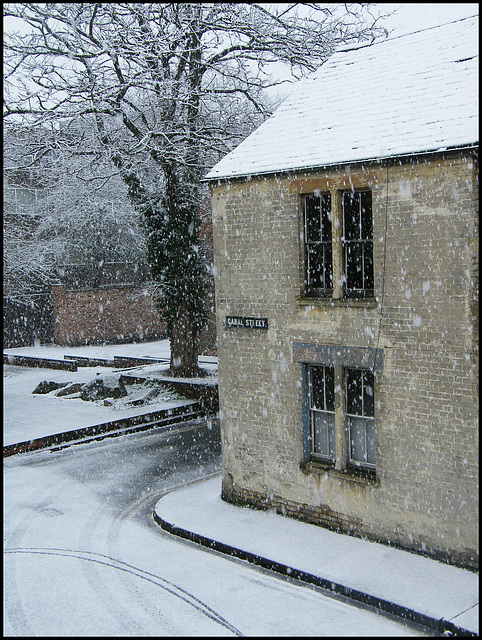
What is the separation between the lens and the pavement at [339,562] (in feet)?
24.4

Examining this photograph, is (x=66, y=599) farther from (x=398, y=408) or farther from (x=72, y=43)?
(x=72, y=43)

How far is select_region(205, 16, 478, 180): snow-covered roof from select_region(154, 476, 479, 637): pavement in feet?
18.3

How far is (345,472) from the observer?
9.62 m

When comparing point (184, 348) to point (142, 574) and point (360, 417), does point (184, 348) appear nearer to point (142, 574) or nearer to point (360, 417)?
point (360, 417)

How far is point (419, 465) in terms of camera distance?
8797 millimetres

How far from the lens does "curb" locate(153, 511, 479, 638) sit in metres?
7.13

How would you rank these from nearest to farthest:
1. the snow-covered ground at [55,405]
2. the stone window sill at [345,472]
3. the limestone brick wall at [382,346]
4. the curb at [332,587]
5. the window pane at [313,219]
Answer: the curb at [332,587]
the limestone brick wall at [382,346]
the stone window sill at [345,472]
the window pane at [313,219]
the snow-covered ground at [55,405]

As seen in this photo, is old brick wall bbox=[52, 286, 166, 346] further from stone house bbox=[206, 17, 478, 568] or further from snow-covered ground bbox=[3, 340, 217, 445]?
stone house bbox=[206, 17, 478, 568]


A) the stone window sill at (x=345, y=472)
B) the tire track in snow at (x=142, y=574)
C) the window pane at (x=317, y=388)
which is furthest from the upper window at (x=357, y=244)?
the tire track in snow at (x=142, y=574)

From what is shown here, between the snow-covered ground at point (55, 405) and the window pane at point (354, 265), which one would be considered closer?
the window pane at point (354, 265)

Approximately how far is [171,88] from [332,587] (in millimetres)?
14920

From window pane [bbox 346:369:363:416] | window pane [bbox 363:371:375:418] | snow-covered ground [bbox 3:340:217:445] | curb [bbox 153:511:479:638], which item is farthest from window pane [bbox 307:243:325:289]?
snow-covered ground [bbox 3:340:217:445]

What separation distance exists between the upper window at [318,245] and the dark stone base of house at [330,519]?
350 centimetres

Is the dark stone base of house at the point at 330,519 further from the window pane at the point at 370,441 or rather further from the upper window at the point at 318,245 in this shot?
the upper window at the point at 318,245
